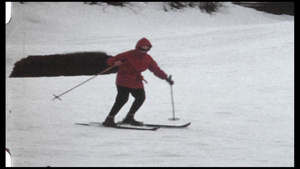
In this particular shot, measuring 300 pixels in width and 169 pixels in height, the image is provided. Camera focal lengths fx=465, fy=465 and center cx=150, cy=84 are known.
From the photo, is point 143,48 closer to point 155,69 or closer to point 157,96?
point 155,69

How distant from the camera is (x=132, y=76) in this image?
360 cm

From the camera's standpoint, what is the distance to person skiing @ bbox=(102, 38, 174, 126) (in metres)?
3.55

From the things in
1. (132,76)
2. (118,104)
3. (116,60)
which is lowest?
(118,104)

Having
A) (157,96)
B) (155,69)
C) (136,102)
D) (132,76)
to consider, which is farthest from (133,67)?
(157,96)

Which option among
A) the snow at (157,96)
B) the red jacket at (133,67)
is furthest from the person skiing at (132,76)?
the snow at (157,96)

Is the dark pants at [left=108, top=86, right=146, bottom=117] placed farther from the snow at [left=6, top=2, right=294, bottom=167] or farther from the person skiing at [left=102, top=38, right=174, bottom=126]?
the snow at [left=6, top=2, right=294, bottom=167]

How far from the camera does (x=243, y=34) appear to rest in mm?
5020

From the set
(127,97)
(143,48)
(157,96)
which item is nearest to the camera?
(143,48)

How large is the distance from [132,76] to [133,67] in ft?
0.24

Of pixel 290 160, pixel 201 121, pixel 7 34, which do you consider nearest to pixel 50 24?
pixel 7 34

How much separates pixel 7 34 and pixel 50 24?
15.1 inches

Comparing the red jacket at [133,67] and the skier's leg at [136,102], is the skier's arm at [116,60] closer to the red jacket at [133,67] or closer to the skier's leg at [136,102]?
the red jacket at [133,67]

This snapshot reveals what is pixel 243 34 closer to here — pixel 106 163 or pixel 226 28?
pixel 226 28

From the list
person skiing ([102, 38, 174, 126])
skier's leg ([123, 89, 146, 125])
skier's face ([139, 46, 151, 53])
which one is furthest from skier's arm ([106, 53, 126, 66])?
skier's leg ([123, 89, 146, 125])
